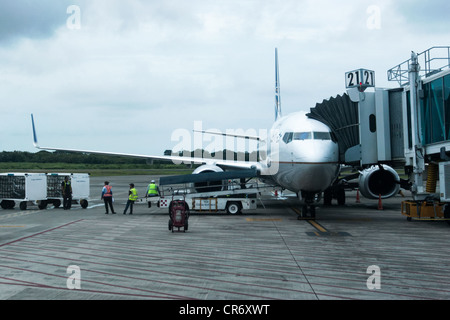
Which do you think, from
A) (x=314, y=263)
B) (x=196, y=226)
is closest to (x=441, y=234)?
(x=314, y=263)

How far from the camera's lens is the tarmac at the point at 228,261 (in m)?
7.61

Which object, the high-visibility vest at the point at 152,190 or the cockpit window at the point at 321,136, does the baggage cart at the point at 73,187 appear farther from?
the cockpit window at the point at 321,136

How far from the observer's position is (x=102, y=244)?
1271 centimetres

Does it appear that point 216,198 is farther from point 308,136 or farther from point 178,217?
point 178,217

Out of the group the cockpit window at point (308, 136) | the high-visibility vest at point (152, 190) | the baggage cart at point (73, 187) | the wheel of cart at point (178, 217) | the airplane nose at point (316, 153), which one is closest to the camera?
the wheel of cart at point (178, 217)

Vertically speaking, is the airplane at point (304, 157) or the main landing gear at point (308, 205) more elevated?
the airplane at point (304, 157)

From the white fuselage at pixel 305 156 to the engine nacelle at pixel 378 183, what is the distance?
20.9ft

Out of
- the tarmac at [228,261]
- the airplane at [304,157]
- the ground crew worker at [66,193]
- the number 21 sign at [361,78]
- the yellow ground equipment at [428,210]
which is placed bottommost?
the tarmac at [228,261]

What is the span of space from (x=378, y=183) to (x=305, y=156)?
343 inches

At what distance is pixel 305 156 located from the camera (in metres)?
16.6

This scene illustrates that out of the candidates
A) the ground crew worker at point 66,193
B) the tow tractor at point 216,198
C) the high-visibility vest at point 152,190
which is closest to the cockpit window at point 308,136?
the tow tractor at point 216,198

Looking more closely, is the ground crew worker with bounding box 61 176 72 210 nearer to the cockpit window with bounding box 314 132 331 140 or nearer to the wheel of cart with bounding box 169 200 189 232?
the wheel of cart with bounding box 169 200 189 232

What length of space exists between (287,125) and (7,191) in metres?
17.2
